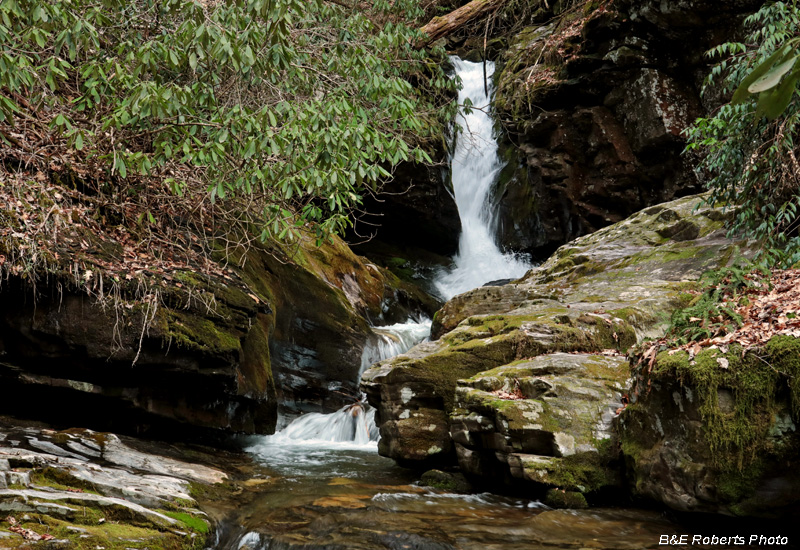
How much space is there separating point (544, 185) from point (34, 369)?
12951 millimetres

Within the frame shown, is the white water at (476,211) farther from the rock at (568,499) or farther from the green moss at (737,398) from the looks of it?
the green moss at (737,398)

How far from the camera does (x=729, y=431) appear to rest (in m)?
3.75

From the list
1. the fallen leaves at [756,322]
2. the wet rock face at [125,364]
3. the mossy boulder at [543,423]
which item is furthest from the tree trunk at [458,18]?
the fallen leaves at [756,322]

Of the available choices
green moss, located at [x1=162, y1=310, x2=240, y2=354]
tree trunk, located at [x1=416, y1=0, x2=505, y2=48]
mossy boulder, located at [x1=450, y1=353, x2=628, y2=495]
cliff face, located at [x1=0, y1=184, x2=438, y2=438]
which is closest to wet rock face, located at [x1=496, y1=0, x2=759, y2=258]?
tree trunk, located at [x1=416, y1=0, x2=505, y2=48]

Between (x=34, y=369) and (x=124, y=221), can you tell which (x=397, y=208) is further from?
(x=34, y=369)

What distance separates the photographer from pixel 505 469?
5.27 metres

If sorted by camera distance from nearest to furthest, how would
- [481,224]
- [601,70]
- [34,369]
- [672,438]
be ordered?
[672,438] < [34,369] < [601,70] < [481,224]

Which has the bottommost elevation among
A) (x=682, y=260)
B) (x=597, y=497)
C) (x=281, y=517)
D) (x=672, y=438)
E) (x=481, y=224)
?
(x=281, y=517)

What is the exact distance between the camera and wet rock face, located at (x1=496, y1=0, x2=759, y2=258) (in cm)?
1301

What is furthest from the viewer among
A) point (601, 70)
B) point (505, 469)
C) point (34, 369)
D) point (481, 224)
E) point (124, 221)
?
point (481, 224)

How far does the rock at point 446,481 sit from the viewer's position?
18.0 feet

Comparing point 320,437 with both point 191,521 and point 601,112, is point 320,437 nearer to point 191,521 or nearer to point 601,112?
point 191,521

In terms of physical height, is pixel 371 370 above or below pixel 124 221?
below

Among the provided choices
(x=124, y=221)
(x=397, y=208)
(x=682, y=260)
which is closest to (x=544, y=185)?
(x=397, y=208)
